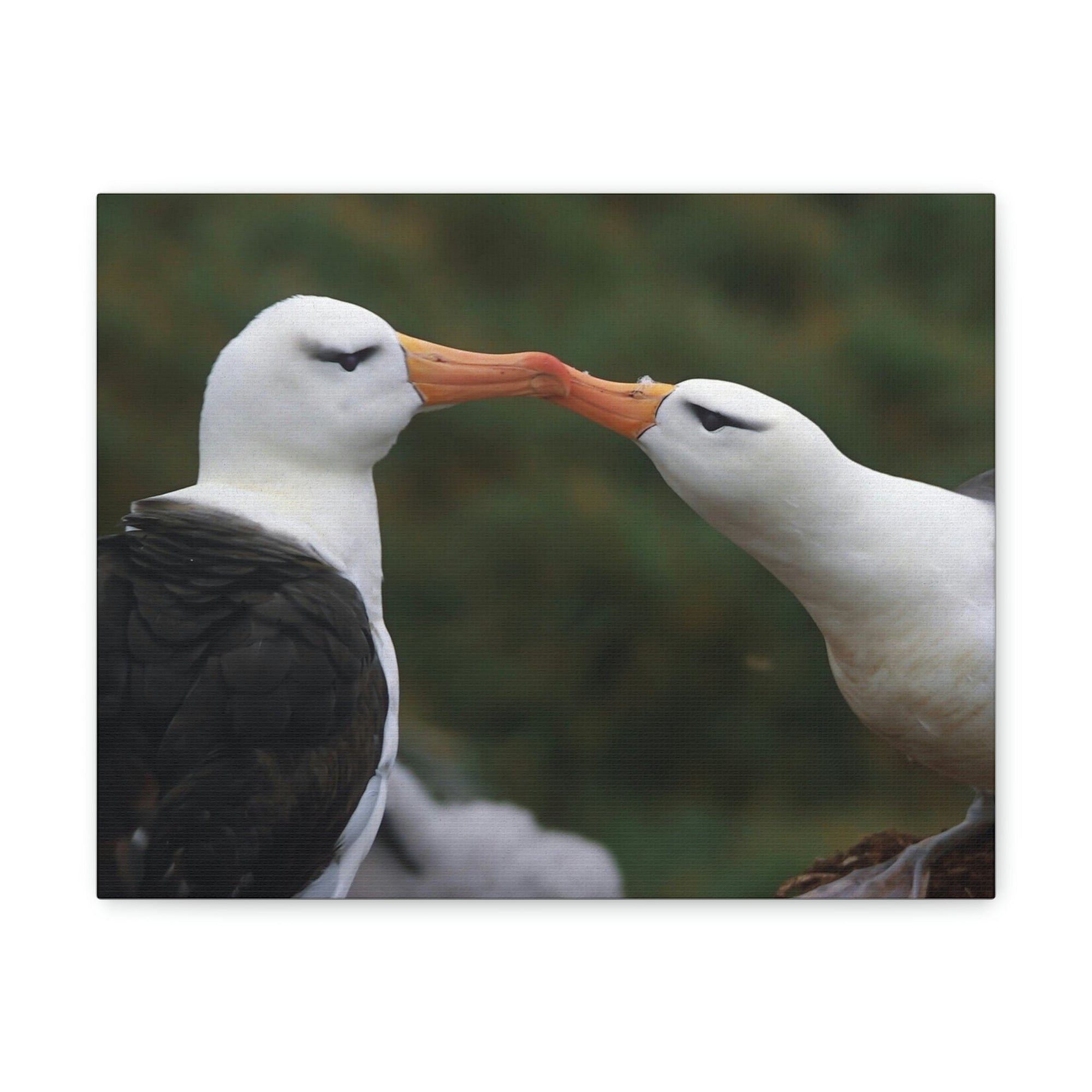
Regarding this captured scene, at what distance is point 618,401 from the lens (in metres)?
1.96

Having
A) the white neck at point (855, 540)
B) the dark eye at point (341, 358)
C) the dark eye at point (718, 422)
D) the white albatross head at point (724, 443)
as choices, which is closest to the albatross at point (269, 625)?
the dark eye at point (341, 358)

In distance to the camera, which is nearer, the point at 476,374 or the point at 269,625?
the point at 269,625

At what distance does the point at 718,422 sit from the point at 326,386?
0.57 m

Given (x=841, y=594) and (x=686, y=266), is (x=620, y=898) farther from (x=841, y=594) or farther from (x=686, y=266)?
(x=686, y=266)

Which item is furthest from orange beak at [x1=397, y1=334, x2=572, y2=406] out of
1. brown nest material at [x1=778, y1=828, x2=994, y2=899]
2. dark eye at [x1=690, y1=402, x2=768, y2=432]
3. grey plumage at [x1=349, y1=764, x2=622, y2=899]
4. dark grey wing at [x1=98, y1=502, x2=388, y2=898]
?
brown nest material at [x1=778, y1=828, x2=994, y2=899]

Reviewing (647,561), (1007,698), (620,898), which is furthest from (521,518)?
(1007,698)

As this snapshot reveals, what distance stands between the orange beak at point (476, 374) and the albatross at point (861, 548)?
0.12 feet

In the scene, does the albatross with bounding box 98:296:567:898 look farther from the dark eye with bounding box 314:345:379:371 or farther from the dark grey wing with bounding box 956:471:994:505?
the dark grey wing with bounding box 956:471:994:505

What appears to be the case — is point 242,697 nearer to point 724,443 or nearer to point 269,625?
point 269,625

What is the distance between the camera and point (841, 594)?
6.35 ft

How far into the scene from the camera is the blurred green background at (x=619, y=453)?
78.5 inches

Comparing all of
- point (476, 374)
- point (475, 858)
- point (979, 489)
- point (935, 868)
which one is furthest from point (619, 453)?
point (935, 868)

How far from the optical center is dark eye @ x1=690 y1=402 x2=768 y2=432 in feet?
6.25

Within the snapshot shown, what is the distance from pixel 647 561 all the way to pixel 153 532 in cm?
73
